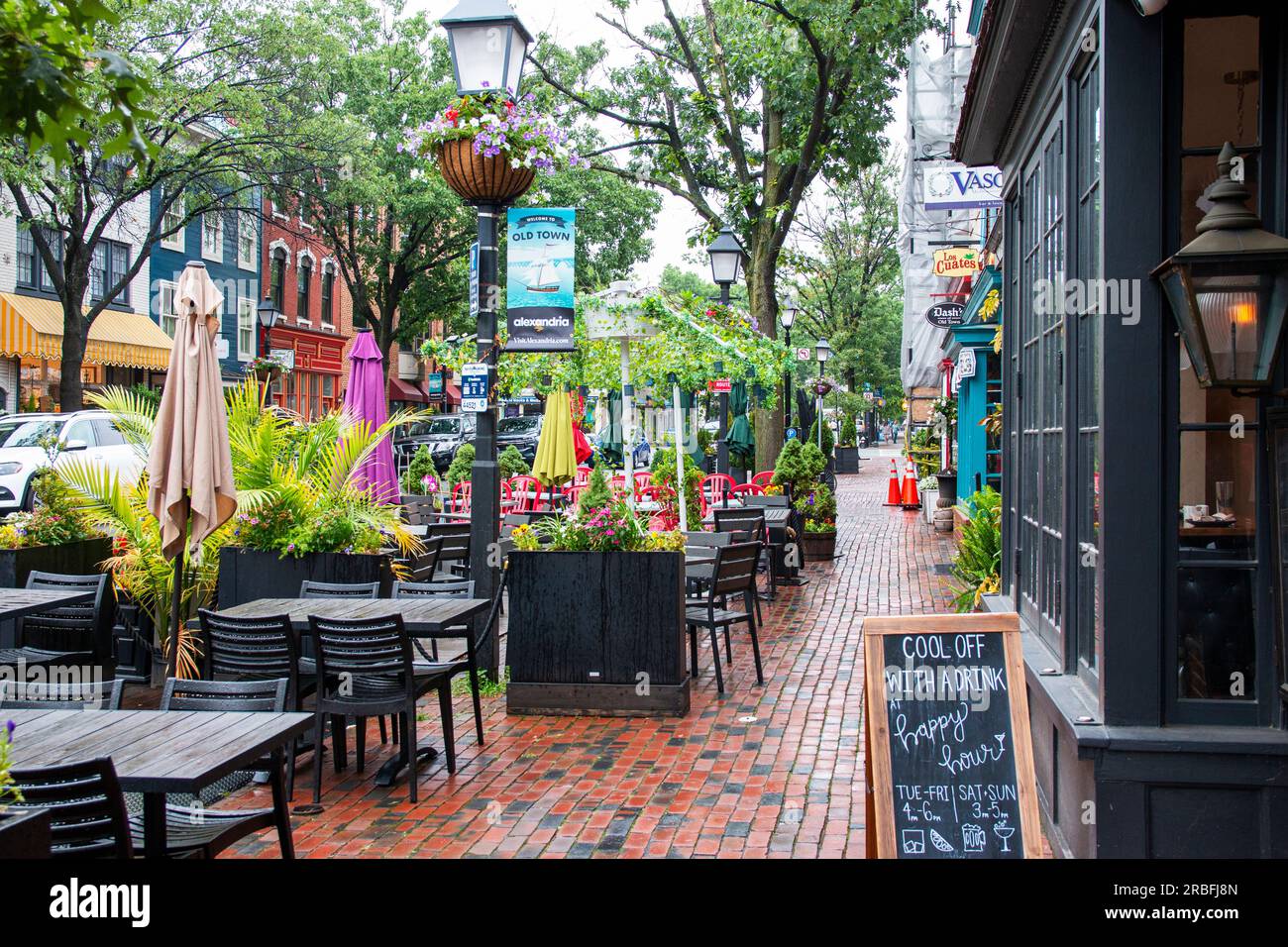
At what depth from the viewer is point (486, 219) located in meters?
8.73

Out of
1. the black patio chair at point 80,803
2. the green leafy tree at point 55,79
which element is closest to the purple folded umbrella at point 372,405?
the black patio chair at point 80,803

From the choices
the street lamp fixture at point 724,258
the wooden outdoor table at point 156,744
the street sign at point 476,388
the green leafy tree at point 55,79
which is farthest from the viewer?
the street lamp fixture at point 724,258

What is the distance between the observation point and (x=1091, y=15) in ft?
14.5

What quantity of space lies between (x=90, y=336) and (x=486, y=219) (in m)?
23.2

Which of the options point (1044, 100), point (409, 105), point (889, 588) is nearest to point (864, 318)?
point (409, 105)

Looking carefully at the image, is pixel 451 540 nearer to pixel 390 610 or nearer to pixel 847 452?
pixel 390 610

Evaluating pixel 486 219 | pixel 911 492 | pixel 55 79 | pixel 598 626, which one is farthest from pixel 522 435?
pixel 55 79

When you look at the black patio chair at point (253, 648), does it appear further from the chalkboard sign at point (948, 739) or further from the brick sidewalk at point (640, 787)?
the chalkboard sign at point (948, 739)

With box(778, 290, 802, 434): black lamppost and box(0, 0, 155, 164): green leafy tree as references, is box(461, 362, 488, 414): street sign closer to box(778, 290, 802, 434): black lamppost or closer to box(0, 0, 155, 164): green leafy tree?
box(0, 0, 155, 164): green leafy tree

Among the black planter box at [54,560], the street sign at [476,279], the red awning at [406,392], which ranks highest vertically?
the red awning at [406,392]

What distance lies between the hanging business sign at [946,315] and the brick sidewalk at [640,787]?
794 cm

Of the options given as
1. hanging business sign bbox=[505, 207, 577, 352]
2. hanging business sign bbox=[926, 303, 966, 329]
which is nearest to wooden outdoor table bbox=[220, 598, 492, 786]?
hanging business sign bbox=[505, 207, 577, 352]

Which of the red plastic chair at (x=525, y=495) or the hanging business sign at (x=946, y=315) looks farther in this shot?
the red plastic chair at (x=525, y=495)

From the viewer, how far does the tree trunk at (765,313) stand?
20.8 meters
